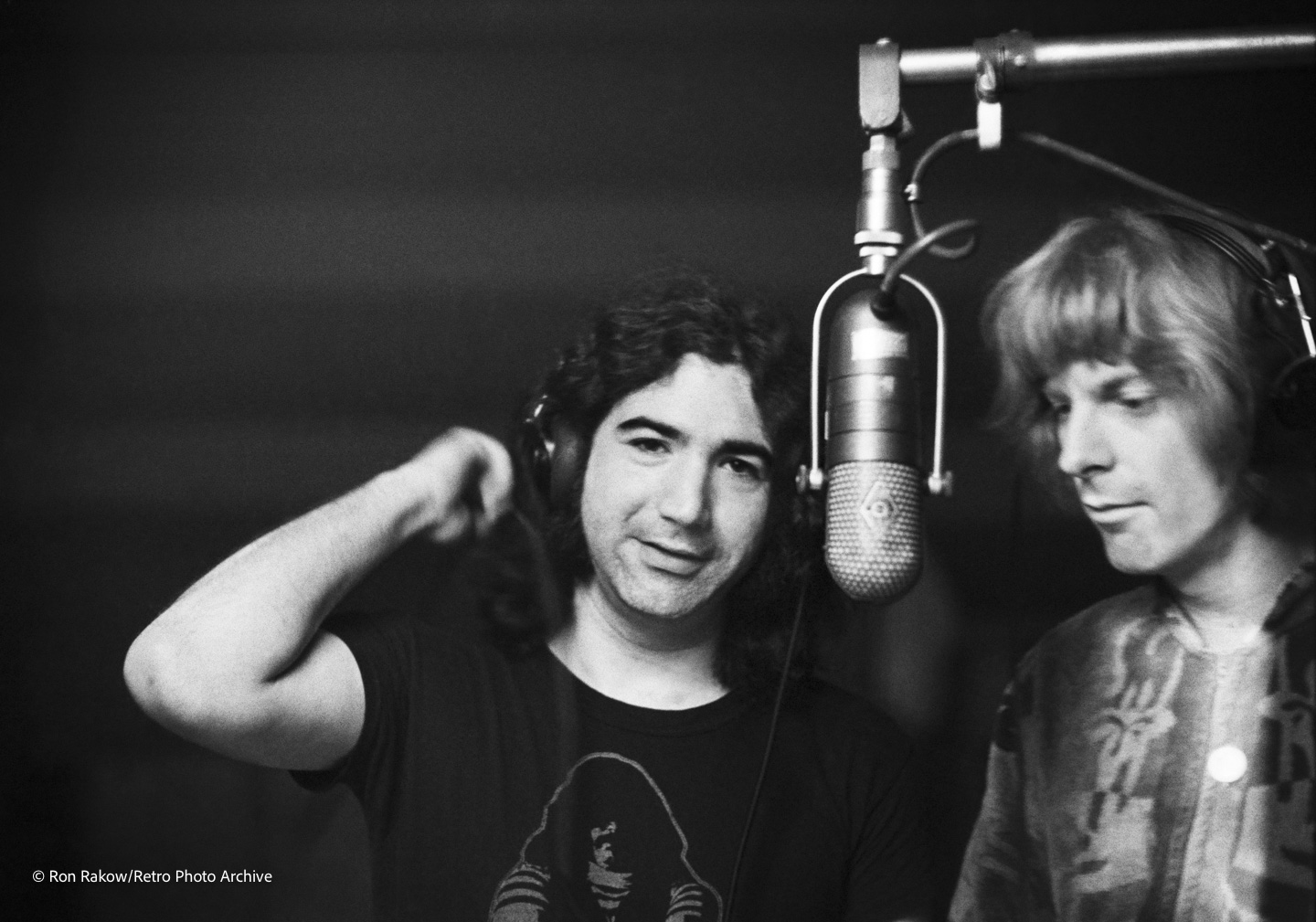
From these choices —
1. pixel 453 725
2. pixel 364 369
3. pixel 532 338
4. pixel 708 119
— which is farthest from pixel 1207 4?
pixel 453 725

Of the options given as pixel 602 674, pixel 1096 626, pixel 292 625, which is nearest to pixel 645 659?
pixel 602 674

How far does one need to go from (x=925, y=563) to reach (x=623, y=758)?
0.37 metres

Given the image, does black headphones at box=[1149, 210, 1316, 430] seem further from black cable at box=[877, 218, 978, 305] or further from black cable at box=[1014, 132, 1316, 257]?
black cable at box=[877, 218, 978, 305]

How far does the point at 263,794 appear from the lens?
128cm

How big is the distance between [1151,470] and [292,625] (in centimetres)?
83

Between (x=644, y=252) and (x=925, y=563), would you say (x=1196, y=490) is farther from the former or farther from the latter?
(x=644, y=252)

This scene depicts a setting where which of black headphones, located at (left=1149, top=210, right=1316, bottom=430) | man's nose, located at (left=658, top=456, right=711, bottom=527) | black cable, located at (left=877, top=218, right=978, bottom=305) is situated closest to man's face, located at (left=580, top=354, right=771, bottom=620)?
man's nose, located at (left=658, top=456, right=711, bottom=527)

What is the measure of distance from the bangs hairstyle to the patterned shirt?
17 cm

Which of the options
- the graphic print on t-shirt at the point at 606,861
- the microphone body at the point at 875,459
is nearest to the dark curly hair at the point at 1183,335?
the microphone body at the point at 875,459

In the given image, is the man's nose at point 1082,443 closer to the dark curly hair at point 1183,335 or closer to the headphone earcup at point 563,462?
the dark curly hair at point 1183,335

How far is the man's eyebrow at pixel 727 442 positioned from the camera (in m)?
1.22

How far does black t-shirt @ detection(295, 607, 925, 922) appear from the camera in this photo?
3.95ft

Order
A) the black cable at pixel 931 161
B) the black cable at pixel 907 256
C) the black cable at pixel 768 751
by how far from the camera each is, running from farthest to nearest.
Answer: the black cable at pixel 768 751 < the black cable at pixel 931 161 < the black cable at pixel 907 256

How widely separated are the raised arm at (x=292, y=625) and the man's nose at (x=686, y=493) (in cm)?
21
